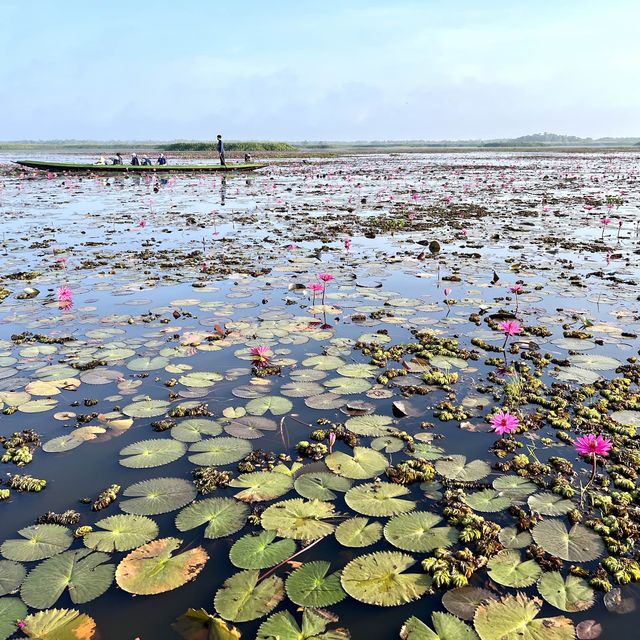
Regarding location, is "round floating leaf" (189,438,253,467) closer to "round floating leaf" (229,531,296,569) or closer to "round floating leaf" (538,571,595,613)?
"round floating leaf" (229,531,296,569)

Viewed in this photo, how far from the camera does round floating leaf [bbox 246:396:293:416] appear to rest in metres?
3.64

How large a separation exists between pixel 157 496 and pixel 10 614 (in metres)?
0.84

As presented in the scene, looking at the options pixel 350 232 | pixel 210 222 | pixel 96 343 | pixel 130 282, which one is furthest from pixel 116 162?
pixel 96 343

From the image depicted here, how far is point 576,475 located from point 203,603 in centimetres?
217

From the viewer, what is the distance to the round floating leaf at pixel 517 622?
192cm

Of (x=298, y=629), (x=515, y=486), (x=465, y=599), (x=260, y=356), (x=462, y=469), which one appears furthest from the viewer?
(x=260, y=356)

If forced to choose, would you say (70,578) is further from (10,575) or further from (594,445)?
(594,445)

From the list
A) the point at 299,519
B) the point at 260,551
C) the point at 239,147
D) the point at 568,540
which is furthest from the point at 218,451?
the point at 239,147

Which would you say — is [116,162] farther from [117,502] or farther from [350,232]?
[117,502]

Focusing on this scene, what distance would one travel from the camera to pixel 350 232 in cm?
1083

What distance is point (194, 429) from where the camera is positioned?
3428 mm

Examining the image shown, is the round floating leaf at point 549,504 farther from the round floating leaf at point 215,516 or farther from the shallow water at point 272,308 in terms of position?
the round floating leaf at point 215,516

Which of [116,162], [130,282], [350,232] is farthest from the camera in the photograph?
[116,162]

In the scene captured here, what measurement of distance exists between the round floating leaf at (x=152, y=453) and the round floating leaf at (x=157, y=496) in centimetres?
18
